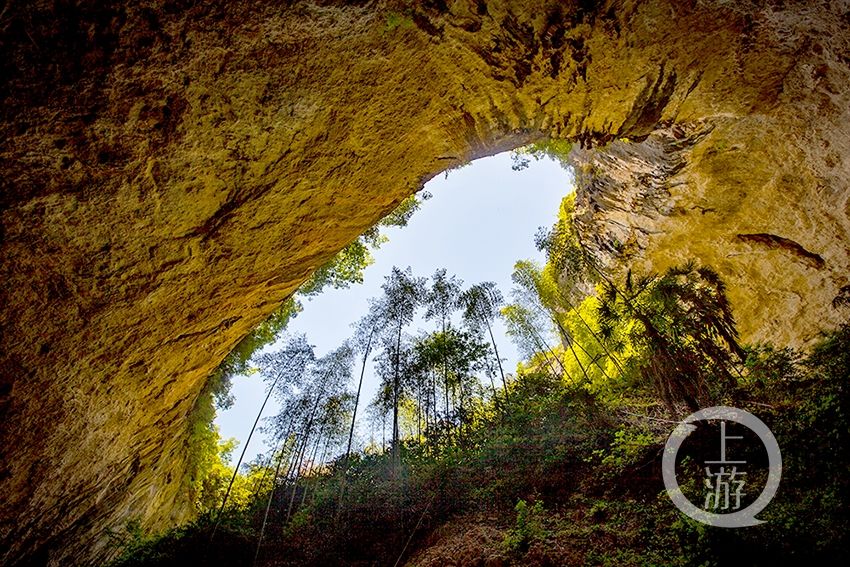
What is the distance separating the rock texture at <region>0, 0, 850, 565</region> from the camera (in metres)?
3.46

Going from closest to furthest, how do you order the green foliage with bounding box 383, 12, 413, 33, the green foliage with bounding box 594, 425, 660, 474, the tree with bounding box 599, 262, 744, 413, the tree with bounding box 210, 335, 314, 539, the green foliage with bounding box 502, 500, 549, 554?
the green foliage with bounding box 383, 12, 413, 33, the green foliage with bounding box 502, 500, 549, 554, the green foliage with bounding box 594, 425, 660, 474, the tree with bounding box 599, 262, 744, 413, the tree with bounding box 210, 335, 314, 539

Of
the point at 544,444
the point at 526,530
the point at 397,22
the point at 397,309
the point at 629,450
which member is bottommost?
the point at 526,530

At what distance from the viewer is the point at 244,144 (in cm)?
439

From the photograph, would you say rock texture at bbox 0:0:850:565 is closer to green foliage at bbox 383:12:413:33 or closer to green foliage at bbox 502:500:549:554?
green foliage at bbox 383:12:413:33

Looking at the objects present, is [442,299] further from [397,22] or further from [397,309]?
[397,22]

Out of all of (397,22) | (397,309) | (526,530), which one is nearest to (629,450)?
(526,530)

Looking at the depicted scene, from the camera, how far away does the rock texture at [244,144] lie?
3463mm

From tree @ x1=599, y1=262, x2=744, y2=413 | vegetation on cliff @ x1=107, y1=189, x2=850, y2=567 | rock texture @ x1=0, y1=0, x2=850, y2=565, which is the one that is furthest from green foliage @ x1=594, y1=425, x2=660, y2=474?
rock texture @ x1=0, y1=0, x2=850, y2=565

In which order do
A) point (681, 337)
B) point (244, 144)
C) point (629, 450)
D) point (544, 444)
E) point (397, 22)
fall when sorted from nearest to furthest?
point (244, 144), point (397, 22), point (629, 450), point (681, 337), point (544, 444)

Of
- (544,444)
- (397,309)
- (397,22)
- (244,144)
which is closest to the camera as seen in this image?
(244,144)

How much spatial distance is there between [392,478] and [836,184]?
537 inches

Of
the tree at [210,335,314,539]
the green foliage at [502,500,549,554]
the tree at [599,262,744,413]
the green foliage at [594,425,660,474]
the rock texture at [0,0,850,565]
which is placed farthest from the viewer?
the tree at [210,335,314,539]

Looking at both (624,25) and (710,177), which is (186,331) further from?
(710,177)

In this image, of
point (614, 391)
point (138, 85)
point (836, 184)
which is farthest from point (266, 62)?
point (614, 391)
